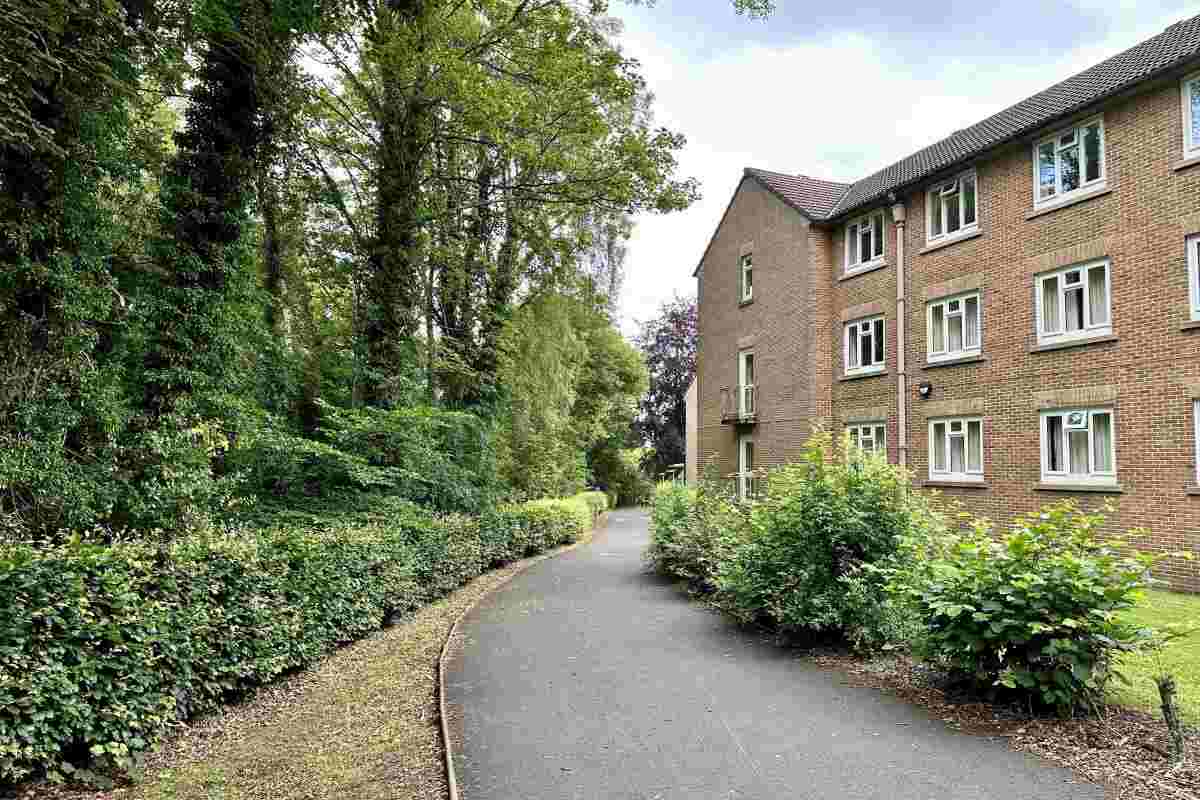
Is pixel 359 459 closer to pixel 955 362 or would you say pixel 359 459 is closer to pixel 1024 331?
pixel 955 362

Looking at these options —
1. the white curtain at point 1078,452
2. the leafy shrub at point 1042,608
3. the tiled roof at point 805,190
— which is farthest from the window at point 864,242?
the leafy shrub at point 1042,608

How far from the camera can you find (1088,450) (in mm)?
13352

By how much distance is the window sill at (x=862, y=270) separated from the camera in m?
18.6

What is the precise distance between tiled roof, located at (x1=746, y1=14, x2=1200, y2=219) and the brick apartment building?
67mm

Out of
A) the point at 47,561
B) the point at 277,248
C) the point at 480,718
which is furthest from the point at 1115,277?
the point at 277,248

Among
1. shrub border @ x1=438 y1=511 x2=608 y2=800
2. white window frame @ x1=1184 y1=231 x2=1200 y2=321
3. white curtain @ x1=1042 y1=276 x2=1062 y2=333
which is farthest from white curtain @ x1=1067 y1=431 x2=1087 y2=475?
shrub border @ x1=438 y1=511 x2=608 y2=800

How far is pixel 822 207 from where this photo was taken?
833 inches

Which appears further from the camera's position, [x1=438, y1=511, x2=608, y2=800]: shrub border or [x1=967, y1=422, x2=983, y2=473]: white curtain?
[x1=967, y1=422, x2=983, y2=473]: white curtain

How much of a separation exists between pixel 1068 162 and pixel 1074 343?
11.8ft

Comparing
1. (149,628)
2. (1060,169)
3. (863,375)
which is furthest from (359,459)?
(1060,169)

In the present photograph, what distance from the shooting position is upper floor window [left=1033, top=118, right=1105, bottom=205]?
1352cm

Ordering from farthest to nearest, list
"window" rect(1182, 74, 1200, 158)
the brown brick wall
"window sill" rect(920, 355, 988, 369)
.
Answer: "window sill" rect(920, 355, 988, 369), the brown brick wall, "window" rect(1182, 74, 1200, 158)

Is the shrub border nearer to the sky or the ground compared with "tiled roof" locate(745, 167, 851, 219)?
nearer to the ground

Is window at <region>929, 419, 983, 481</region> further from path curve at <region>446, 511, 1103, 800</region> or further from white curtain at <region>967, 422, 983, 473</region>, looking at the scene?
path curve at <region>446, 511, 1103, 800</region>
